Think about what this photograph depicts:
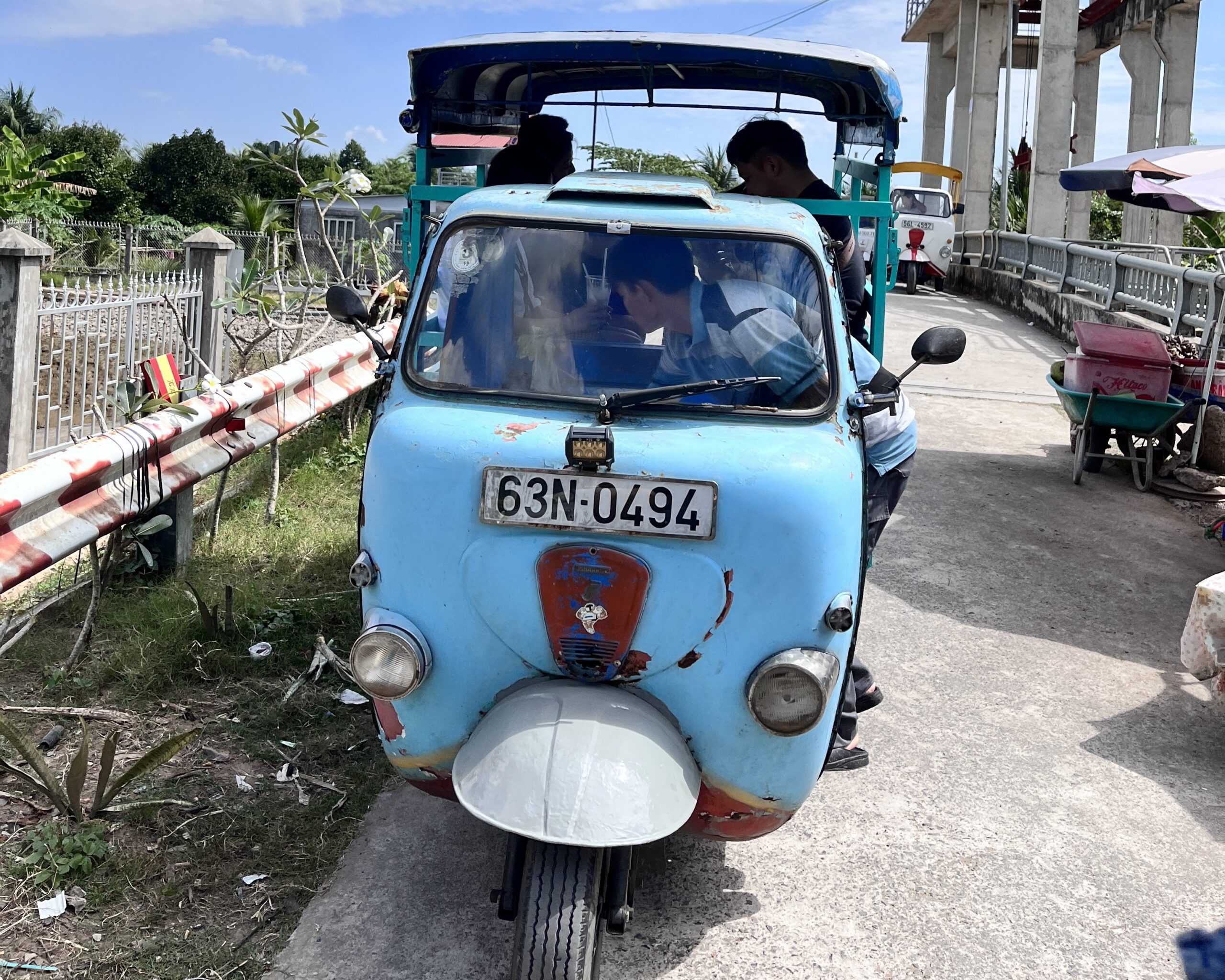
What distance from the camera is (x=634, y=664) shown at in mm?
3051

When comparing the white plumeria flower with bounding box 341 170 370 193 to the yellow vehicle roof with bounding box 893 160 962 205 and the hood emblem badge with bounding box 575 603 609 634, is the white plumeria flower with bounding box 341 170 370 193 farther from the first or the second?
the yellow vehicle roof with bounding box 893 160 962 205

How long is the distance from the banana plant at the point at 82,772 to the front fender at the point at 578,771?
120 cm

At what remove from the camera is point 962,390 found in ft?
40.6

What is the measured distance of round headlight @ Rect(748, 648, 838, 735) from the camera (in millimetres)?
2973

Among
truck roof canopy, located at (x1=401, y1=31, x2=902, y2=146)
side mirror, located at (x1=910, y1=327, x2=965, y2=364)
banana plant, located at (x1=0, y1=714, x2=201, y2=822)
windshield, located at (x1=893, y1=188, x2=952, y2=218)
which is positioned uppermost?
windshield, located at (x1=893, y1=188, x2=952, y2=218)

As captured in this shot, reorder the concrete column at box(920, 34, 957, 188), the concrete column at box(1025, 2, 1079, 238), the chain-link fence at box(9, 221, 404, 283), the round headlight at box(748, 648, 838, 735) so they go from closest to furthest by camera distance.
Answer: the round headlight at box(748, 648, 838, 735) → the chain-link fence at box(9, 221, 404, 283) → the concrete column at box(1025, 2, 1079, 238) → the concrete column at box(920, 34, 957, 188)

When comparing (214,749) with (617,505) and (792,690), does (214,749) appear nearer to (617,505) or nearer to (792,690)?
(617,505)

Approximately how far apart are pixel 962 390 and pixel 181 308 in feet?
25.1

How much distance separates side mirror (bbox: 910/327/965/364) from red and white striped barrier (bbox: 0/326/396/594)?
2.94 m

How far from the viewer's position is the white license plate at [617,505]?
300 cm

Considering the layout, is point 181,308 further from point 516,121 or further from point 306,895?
point 306,895

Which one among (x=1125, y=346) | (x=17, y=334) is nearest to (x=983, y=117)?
(x=1125, y=346)

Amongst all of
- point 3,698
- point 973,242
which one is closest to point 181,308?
point 3,698

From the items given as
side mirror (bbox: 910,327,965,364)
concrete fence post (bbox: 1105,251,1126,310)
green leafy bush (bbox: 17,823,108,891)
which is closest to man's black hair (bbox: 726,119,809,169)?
side mirror (bbox: 910,327,965,364)
